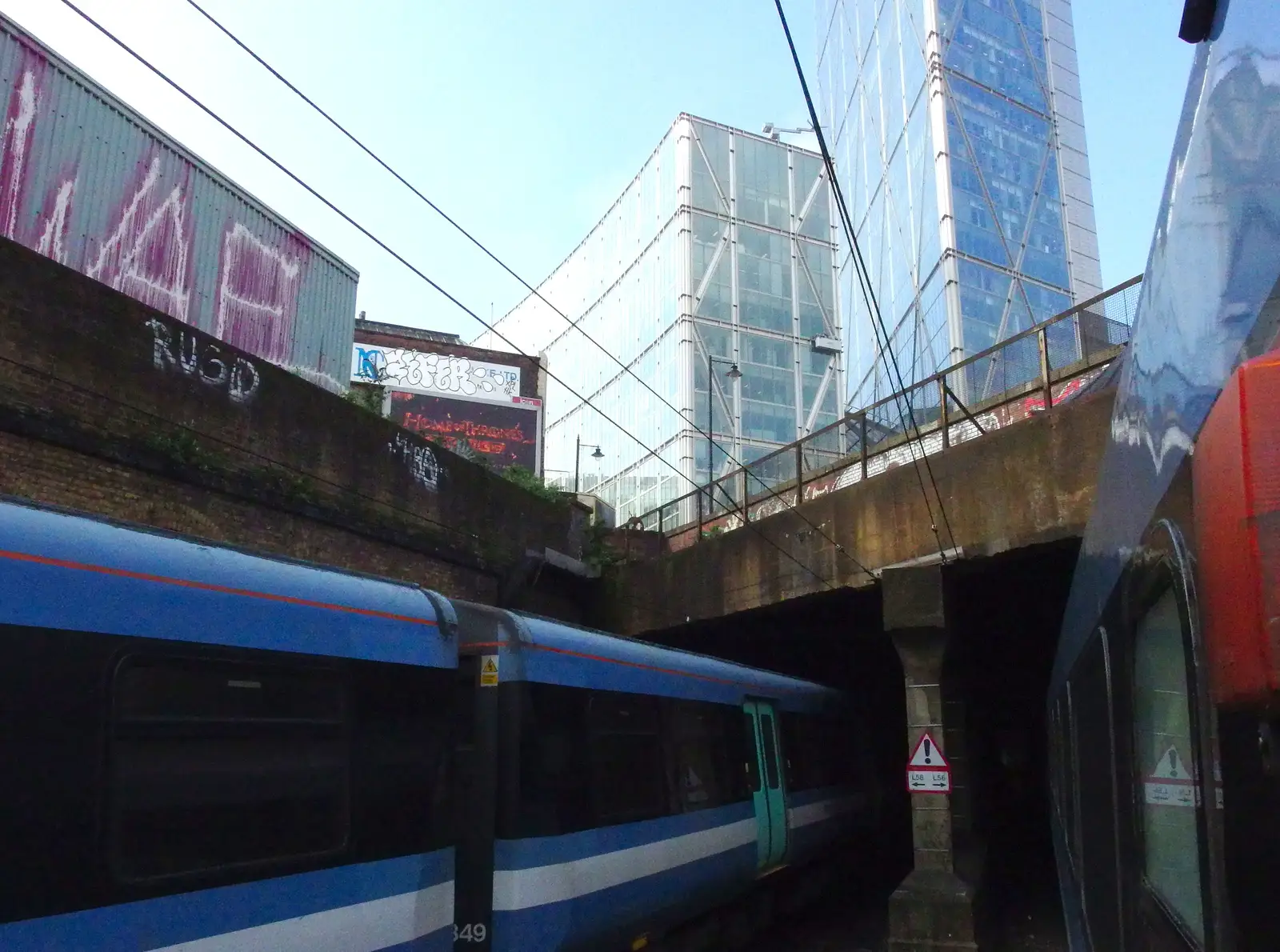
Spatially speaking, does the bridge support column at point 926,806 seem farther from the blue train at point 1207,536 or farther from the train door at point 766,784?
the blue train at point 1207,536

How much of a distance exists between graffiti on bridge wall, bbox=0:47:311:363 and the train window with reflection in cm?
1355

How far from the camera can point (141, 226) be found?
13.8 m

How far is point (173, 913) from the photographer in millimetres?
4008

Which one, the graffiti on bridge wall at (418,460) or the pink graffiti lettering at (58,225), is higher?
the pink graffiti lettering at (58,225)

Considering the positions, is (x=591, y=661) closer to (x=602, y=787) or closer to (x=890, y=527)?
(x=602, y=787)

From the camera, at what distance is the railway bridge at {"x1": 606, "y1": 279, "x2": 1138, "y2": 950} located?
11719 mm

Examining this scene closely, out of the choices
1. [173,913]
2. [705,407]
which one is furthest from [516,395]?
[173,913]

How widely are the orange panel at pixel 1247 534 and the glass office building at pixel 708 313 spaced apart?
42339 millimetres

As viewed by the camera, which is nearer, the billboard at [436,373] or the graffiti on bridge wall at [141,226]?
the graffiti on bridge wall at [141,226]

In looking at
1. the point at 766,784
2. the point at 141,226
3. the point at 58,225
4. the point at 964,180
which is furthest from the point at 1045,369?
the point at 964,180

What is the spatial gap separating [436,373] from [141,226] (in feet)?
74.8

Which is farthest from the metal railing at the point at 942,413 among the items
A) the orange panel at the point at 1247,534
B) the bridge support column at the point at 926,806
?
the orange panel at the point at 1247,534

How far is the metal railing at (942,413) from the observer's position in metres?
13.0

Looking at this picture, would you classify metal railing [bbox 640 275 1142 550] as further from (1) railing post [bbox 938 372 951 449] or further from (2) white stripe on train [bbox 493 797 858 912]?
(2) white stripe on train [bbox 493 797 858 912]
